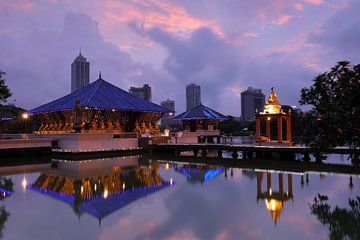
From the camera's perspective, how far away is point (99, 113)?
3072 centimetres

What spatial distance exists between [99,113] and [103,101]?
43.7 inches

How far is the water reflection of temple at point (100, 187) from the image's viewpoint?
10.7 metres

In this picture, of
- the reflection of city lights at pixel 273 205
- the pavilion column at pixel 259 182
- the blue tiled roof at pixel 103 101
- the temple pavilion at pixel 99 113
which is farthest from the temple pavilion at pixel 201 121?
the reflection of city lights at pixel 273 205

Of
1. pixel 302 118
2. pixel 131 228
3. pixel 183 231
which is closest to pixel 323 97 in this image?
pixel 302 118

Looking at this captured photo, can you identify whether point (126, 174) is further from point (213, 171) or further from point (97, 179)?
point (213, 171)

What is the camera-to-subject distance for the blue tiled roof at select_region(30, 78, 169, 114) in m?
30.2

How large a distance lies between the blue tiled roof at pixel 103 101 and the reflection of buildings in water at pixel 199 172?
12614 mm

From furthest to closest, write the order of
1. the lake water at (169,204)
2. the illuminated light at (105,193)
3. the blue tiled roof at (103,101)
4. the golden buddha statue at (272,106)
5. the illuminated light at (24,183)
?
the blue tiled roof at (103,101) < the golden buddha statue at (272,106) < the illuminated light at (24,183) < the illuminated light at (105,193) < the lake water at (169,204)

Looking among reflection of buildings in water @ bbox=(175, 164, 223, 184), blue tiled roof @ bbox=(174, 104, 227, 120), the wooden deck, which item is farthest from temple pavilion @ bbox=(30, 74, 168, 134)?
reflection of buildings in water @ bbox=(175, 164, 223, 184)

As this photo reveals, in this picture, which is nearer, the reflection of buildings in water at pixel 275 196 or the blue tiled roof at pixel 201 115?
the reflection of buildings in water at pixel 275 196

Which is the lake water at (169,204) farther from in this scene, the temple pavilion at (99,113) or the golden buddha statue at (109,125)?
the golden buddha statue at (109,125)

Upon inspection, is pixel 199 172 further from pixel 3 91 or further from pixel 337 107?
pixel 3 91

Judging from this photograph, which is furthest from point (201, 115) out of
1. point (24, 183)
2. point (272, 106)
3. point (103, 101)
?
point (24, 183)

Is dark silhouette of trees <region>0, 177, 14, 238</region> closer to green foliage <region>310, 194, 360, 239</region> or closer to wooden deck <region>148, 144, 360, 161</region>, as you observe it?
green foliage <region>310, 194, 360, 239</region>
